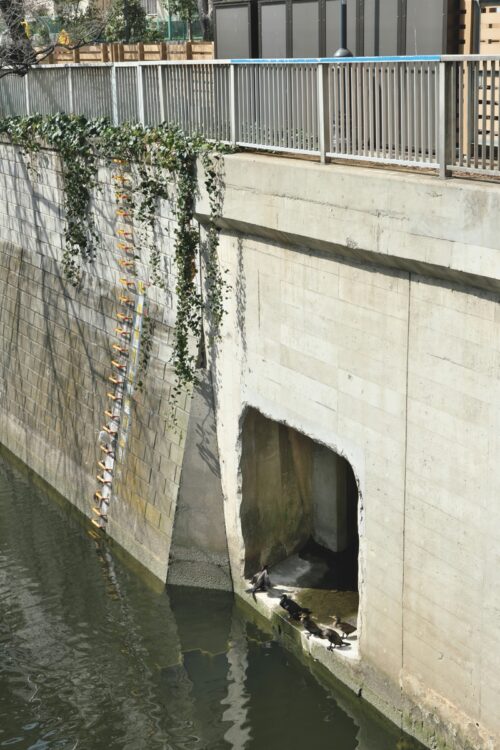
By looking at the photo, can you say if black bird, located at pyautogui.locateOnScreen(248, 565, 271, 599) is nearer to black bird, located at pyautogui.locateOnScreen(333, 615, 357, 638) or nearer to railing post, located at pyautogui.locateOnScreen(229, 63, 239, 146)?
black bird, located at pyautogui.locateOnScreen(333, 615, 357, 638)

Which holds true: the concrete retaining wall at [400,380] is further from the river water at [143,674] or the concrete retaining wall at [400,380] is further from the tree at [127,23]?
the tree at [127,23]

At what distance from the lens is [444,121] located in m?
9.99

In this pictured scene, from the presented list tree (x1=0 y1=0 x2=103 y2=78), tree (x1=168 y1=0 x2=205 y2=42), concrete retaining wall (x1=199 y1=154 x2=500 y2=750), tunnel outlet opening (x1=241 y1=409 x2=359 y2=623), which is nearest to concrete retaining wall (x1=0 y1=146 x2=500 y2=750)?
concrete retaining wall (x1=199 y1=154 x2=500 y2=750)

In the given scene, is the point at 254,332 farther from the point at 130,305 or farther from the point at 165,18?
the point at 165,18

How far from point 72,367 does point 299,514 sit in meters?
5.20

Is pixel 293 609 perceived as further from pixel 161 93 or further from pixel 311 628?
pixel 161 93

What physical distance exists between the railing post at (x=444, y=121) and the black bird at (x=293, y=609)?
6.05 meters

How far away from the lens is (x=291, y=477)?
15031 millimetres

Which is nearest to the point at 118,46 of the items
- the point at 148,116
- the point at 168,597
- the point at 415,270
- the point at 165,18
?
the point at 148,116

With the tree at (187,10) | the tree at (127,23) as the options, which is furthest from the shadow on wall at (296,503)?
the tree at (187,10)

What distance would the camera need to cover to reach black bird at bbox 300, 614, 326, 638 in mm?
13041

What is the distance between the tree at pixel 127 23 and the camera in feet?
104

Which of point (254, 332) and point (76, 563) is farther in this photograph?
point (76, 563)

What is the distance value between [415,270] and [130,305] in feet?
22.4
